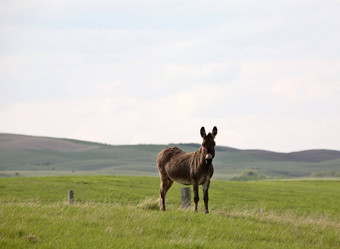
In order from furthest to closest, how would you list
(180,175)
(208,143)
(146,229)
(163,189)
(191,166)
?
(163,189) → (180,175) → (191,166) → (208,143) → (146,229)

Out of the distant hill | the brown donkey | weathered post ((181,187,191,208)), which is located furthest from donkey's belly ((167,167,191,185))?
the distant hill

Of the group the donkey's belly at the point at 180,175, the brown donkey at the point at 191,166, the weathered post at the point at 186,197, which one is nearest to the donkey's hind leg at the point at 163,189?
the brown donkey at the point at 191,166

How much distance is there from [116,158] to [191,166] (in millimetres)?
147805

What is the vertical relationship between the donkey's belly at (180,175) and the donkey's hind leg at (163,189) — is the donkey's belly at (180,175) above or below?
above

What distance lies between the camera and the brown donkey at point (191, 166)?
57.8 ft

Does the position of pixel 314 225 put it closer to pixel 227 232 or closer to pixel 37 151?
pixel 227 232

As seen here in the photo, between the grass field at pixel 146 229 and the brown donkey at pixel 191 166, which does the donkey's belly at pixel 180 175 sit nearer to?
the brown donkey at pixel 191 166

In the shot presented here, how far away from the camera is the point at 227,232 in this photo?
52.8ft

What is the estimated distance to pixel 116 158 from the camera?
16475cm

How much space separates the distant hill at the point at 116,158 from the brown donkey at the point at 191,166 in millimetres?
117601

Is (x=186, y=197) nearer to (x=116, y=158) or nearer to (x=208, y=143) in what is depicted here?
(x=208, y=143)

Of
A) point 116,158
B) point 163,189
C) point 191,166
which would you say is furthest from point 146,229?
point 116,158

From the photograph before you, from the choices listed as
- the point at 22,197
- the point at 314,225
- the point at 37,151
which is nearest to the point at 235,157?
the point at 37,151

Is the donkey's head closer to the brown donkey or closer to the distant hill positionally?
the brown donkey
